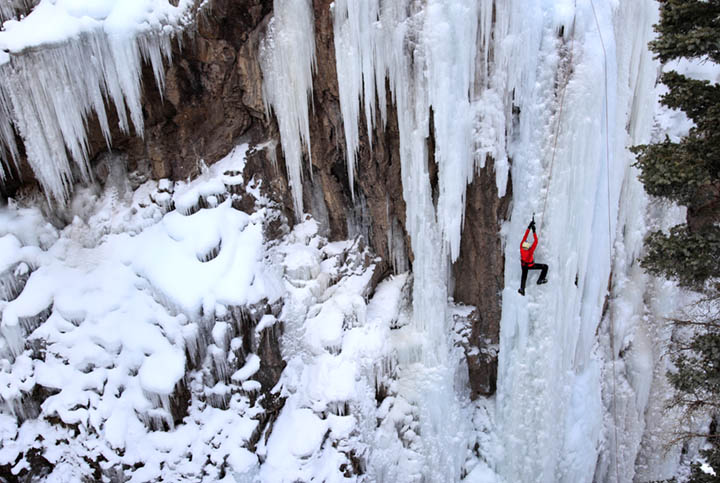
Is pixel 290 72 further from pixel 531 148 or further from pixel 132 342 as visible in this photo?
pixel 132 342

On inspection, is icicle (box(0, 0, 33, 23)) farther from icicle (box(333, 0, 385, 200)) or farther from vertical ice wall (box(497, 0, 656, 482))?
vertical ice wall (box(497, 0, 656, 482))

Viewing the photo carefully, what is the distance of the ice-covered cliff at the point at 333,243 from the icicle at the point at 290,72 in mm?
32

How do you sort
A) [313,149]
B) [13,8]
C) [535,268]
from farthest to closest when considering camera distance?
[313,149] < [535,268] < [13,8]

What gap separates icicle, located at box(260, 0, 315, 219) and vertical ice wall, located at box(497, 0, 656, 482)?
296 centimetres

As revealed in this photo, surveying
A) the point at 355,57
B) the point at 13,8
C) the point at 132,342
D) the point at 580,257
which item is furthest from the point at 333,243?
the point at 13,8

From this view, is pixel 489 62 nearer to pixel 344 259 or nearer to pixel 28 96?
pixel 344 259

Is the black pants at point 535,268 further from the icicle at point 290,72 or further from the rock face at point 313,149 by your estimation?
the icicle at point 290,72

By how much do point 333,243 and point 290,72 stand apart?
2632 mm

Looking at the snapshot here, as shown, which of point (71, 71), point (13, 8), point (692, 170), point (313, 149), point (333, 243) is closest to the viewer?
point (692, 170)

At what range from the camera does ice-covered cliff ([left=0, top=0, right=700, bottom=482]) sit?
6.46 metres

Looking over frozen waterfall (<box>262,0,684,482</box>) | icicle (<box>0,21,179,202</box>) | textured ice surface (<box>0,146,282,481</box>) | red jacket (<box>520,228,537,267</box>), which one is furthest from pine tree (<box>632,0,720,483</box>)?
icicle (<box>0,21,179,202</box>)

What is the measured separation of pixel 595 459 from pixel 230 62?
8.06 metres

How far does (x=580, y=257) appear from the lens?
6.78 meters

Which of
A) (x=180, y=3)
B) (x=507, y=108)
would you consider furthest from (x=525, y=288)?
(x=180, y=3)
